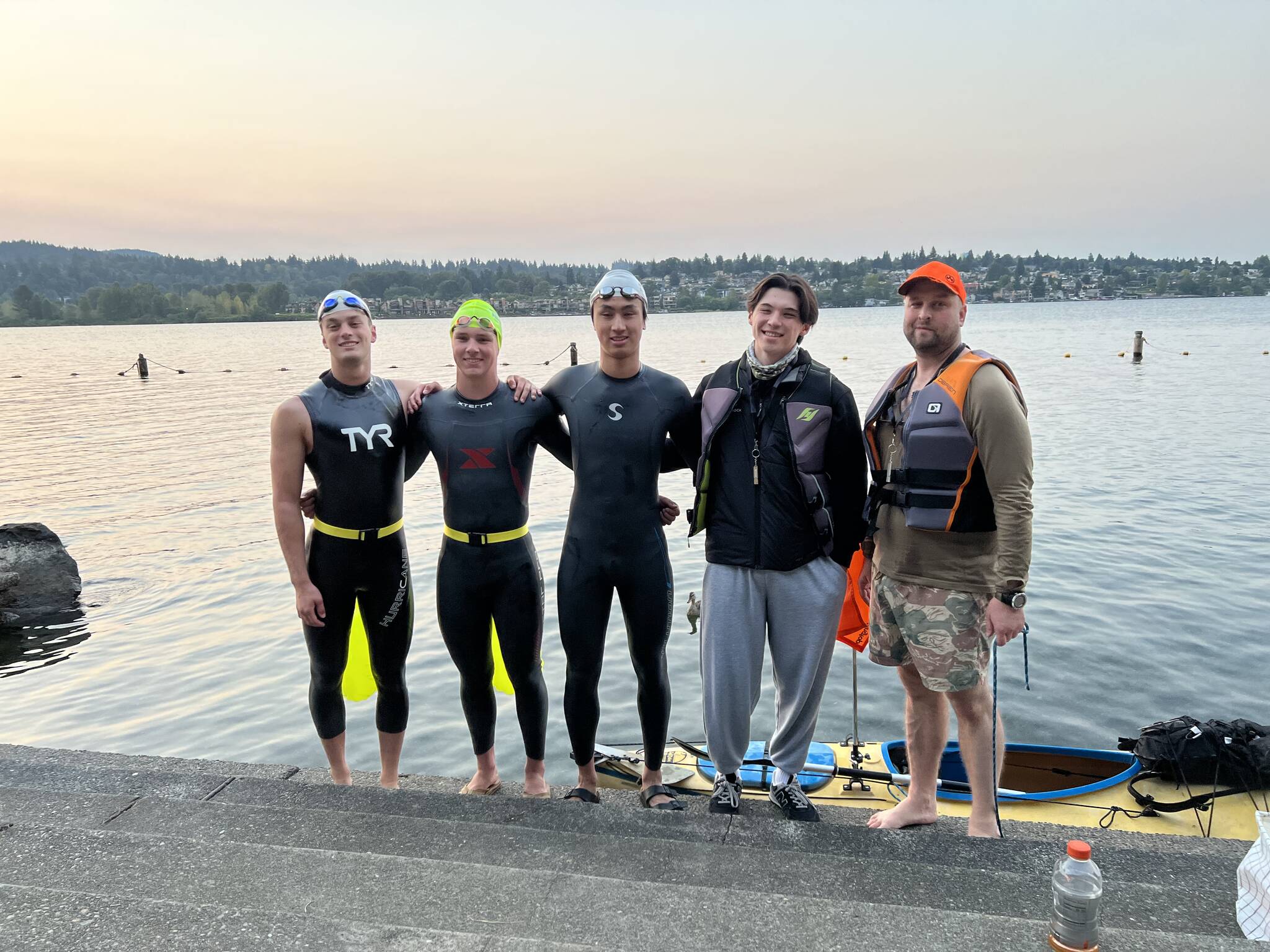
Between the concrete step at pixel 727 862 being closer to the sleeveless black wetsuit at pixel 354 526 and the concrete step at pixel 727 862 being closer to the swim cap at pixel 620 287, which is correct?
the sleeveless black wetsuit at pixel 354 526

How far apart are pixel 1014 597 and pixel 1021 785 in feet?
9.01

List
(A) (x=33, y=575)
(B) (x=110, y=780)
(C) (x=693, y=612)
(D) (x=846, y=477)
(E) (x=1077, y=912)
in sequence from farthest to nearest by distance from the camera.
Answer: (A) (x=33, y=575) < (C) (x=693, y=612) < (B) (x=110, y=780) < (D) (x=846, y=477) < (E) (x=1077, y=912)

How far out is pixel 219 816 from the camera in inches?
133

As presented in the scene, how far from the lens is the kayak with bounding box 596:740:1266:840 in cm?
473

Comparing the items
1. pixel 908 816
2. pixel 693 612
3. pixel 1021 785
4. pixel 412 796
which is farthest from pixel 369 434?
pixel 693 612

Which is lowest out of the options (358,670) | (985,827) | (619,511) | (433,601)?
(433,601)

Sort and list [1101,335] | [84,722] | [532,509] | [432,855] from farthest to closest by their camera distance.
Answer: [1101,335], [532,509], [84,722], [432,855]

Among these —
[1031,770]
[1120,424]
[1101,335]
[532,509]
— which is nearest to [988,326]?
[1101,335]

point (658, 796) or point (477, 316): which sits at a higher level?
point (477, 316)

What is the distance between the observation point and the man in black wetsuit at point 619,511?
408 cm

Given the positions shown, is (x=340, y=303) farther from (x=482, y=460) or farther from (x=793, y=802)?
(x=793, y=802)

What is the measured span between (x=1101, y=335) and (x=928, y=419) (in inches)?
2949

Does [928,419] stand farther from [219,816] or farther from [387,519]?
[219,816]

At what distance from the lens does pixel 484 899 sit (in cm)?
266
